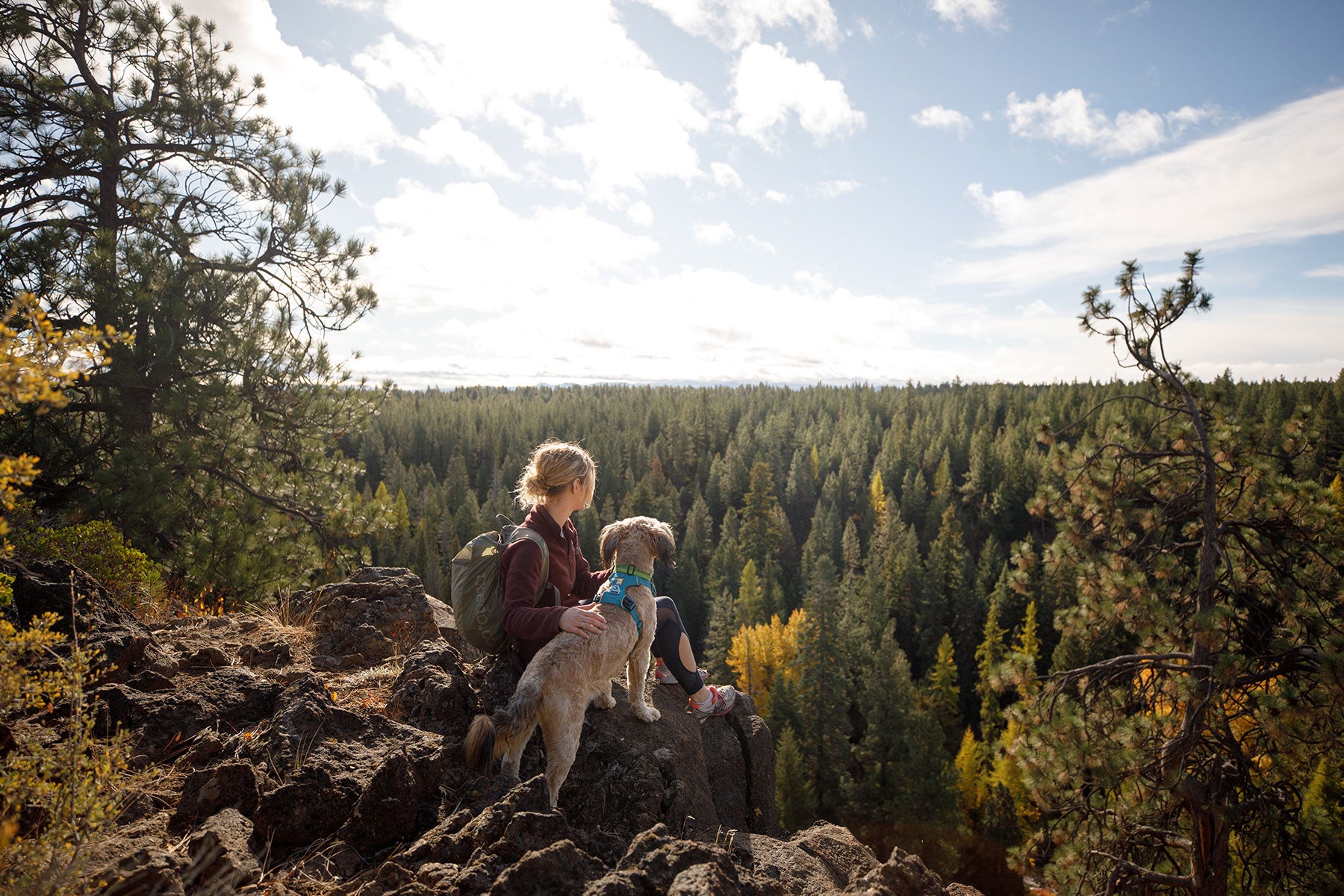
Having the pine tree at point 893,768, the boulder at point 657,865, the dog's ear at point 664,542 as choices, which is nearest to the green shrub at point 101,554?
the dog's ear at point 664,542

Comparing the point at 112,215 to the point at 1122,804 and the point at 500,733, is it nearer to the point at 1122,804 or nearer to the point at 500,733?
the point at 500,733

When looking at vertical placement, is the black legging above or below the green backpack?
below

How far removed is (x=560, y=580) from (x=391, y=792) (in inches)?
66.7

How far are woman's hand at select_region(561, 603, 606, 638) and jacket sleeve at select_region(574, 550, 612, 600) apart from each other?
109 centimetres

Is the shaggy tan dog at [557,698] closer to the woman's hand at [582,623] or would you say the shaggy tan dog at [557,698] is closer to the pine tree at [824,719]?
the woman's hand at [582,623]

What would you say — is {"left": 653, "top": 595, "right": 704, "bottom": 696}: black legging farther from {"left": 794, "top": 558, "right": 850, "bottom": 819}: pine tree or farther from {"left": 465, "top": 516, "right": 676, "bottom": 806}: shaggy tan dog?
{"left": 794, "top": 558, "right": 850, "bottom": 819}: pine tree

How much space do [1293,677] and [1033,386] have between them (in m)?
141

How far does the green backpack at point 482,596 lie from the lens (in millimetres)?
4621

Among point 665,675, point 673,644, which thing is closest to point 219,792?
point 673,644

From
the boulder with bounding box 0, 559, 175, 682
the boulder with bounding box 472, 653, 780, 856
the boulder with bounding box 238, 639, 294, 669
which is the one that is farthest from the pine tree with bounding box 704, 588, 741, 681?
the boulder with bounding box 0, 559, 175, 682

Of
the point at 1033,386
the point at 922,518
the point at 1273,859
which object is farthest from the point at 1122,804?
the point at 1033,386

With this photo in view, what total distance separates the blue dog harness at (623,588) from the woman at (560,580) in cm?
15

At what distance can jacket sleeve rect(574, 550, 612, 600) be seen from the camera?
16.9ft

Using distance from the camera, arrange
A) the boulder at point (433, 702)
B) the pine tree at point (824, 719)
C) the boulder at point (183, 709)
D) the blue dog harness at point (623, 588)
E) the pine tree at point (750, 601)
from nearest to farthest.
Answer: the boulder at point (183, 709)
the blue dog harness at point (623, 588)
the boulder at point (433, 702)
the pine tree at point (824, 719)
the pine tree at point (750, 601)
